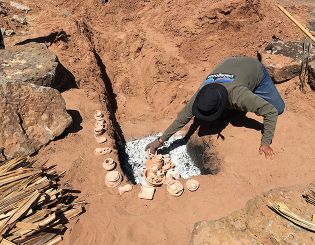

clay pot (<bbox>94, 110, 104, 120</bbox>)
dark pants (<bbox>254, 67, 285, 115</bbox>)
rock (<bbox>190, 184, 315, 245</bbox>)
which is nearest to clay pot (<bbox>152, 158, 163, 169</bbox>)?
rock (<bbox>190, 184, 315, 245</bbox>)

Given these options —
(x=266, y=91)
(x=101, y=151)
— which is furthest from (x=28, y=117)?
(x=266, y=91)

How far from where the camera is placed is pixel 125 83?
7191 mm

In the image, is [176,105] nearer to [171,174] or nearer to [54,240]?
[171,174]

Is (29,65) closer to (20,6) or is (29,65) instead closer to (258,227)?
(20,6)

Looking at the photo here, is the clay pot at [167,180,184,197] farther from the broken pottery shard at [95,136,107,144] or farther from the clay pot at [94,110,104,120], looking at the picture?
the clay pot at [94,110,104,120]

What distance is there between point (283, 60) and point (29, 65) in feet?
14.5

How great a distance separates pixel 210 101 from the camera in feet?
13.2

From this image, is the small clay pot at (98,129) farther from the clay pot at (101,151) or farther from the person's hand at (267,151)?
the person's hand at (267,151)

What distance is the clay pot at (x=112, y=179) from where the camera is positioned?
439 cm

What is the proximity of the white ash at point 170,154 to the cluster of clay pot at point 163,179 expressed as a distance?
478 millimetres

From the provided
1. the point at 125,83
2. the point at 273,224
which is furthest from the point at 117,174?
the point at 125,83

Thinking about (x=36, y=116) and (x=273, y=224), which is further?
(x=36, y=116)

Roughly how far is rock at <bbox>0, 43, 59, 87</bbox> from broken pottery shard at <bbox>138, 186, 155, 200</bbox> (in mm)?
2448

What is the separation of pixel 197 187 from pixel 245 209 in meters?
0.66
